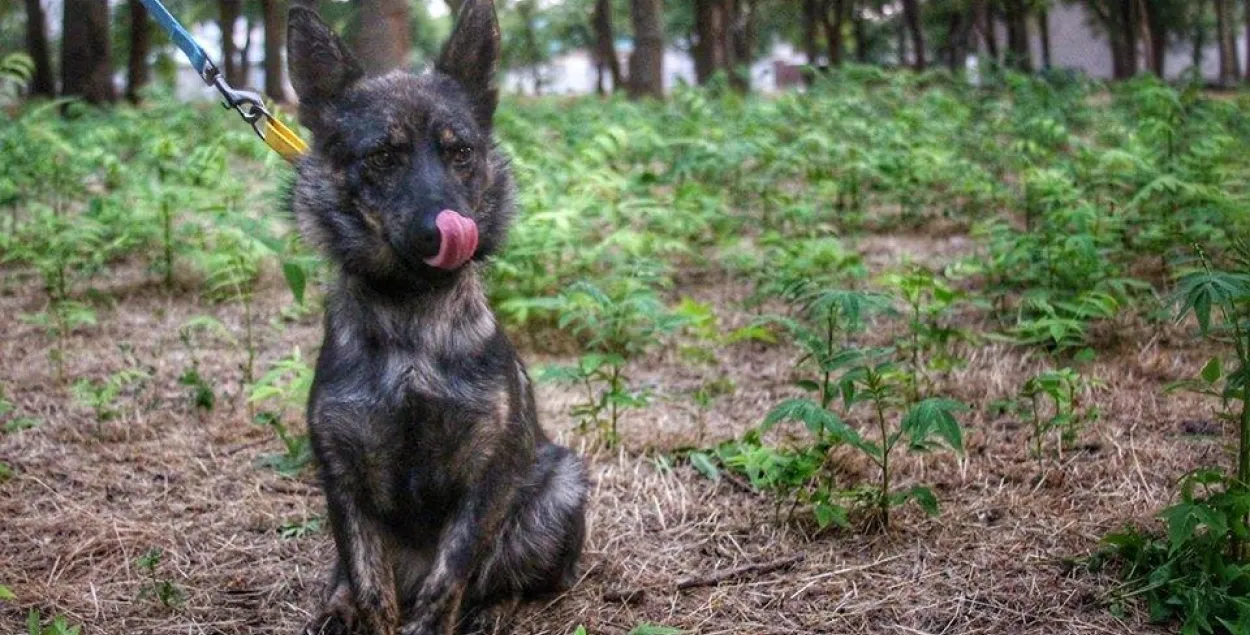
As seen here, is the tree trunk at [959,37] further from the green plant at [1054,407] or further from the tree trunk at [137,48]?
the green plant at [1054,407]

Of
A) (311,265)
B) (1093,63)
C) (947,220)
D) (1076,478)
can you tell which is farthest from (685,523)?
(1093,63)

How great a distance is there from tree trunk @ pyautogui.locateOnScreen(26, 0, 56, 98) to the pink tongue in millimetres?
23947

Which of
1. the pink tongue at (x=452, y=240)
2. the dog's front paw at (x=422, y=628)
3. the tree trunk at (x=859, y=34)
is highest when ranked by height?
the tree trunk at (x=859, y=34)

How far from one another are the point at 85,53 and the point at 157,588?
19340 millimetres

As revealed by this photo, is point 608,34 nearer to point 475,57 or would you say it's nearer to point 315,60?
point 475,57

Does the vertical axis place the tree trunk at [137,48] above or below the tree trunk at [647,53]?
above

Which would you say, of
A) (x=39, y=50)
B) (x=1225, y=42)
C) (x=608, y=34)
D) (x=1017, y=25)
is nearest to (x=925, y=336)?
(x=39, y=50)

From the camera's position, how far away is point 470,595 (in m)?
4.36

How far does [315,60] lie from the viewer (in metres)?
4.11

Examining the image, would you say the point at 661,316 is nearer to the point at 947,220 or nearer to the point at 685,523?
the point at 685,523

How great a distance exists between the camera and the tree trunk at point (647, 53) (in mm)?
21094

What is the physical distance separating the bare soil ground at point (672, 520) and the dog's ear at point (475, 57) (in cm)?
174

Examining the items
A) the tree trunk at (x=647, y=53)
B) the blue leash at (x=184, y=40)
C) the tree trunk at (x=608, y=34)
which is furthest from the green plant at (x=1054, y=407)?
the tree trunk at (x=608, y=34)

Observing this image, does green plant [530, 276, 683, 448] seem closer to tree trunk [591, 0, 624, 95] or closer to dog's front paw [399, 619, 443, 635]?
dog's front paw [399, 619, 443, 635]
